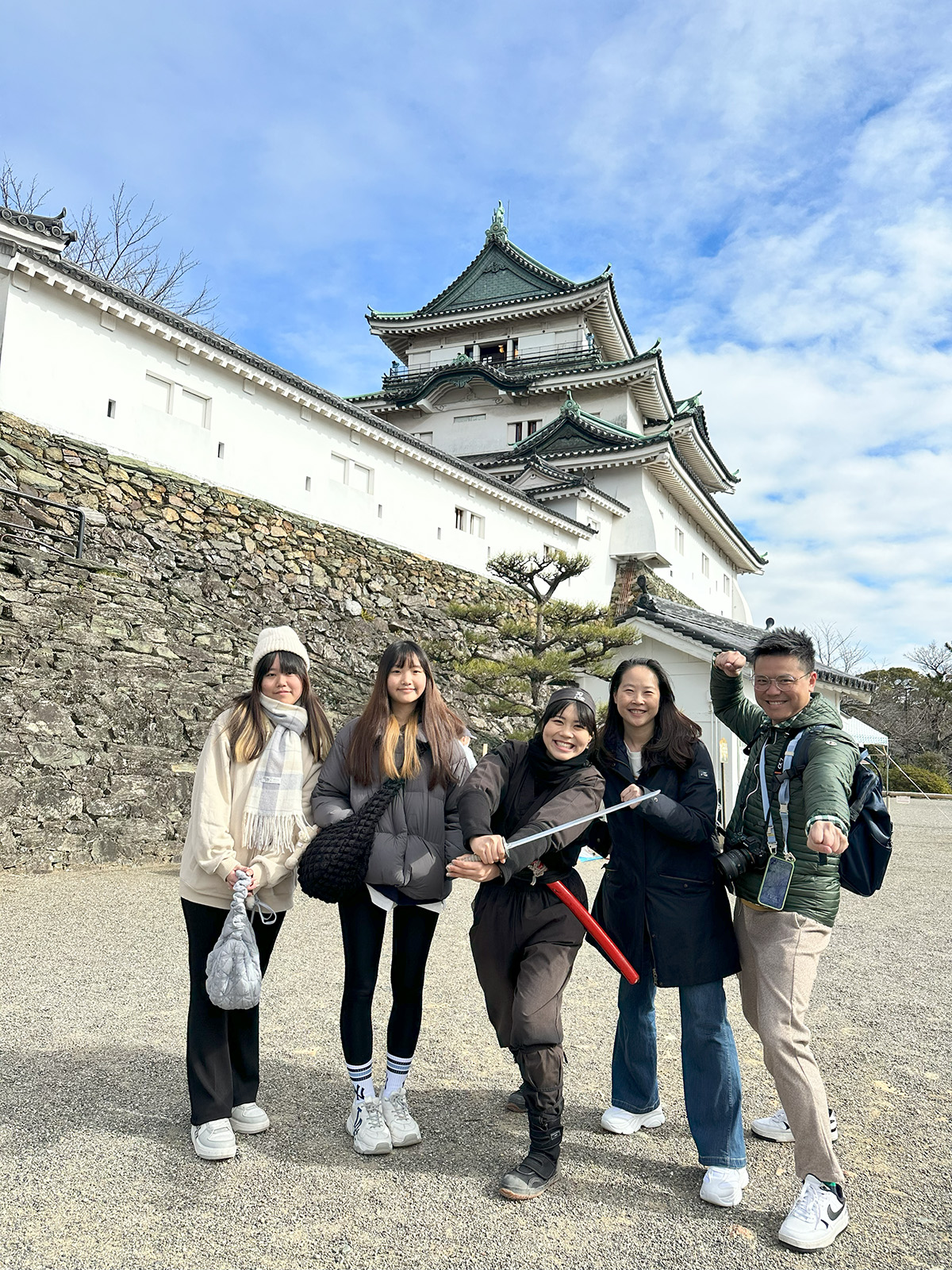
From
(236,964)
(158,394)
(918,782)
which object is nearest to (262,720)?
(236,964)

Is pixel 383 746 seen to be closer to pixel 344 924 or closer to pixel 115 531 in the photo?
pixel 344 924

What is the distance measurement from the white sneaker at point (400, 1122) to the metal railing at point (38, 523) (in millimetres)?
7347

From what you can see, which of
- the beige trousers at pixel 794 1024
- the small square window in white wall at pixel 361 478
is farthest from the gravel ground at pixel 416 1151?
the small square window in white wall at pixel 361 478

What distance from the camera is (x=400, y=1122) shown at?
286 cm

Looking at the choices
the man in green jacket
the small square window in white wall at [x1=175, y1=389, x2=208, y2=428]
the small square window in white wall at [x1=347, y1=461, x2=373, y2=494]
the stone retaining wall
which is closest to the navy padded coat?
the man in green jacket

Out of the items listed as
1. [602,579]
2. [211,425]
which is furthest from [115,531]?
Answer: [602,579]

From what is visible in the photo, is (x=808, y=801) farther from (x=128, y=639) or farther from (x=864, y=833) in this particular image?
(x=128, y=639)

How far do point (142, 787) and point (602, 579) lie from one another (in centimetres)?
1294

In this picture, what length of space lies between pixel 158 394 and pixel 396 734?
8917mm

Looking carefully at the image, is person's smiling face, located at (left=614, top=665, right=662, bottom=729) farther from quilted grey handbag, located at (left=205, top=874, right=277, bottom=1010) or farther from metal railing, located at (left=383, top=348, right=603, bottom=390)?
metal railing, located at (left=383, top=348, right=603, bottom=390)

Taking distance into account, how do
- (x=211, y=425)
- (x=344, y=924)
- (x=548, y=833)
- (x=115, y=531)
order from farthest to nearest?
(x=211, y=425) < (x=115, y=531) < (x=344, y=924) < (x=548, y=833)

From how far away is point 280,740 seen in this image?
300 centimetres

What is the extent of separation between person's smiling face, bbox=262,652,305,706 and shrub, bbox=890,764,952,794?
969 inches

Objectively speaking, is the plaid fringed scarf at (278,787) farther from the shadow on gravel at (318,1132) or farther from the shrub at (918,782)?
the shrub at (918,782)
